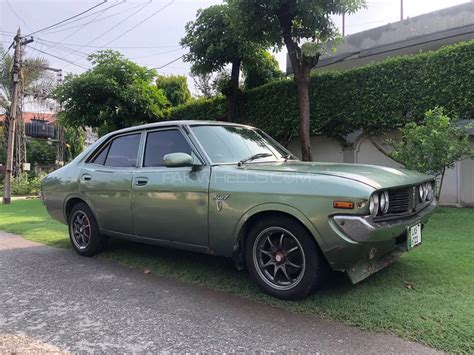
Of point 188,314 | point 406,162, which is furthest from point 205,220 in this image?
point 406,162

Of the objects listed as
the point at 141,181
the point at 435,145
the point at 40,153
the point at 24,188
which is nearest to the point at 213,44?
the point at 435,145

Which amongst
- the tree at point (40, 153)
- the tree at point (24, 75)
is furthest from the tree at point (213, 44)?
the tree at point (40, 153)

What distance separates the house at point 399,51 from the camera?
355 inches

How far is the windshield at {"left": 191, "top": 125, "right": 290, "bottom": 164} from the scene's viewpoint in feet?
13.7

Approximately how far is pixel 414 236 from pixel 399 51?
10.6 meters

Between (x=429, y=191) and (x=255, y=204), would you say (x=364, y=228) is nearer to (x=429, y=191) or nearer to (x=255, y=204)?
(x=255, y=204)

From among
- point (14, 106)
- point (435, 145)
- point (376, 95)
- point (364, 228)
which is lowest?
point (364, 228)

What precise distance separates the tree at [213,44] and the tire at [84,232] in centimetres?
679

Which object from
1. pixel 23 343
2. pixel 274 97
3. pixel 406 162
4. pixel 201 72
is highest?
pixel 201 72

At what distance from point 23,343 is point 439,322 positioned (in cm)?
301

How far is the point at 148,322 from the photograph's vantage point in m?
3.23

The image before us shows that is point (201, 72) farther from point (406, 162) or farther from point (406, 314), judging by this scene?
point (406, 314)

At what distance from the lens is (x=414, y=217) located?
143 inches

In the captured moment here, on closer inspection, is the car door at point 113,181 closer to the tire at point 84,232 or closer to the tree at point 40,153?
the tire at point 84,232
